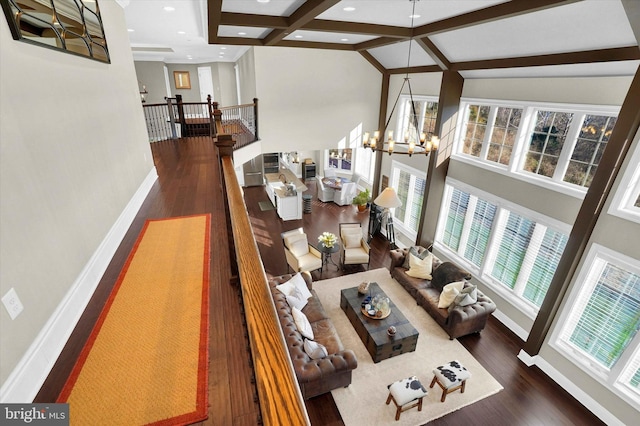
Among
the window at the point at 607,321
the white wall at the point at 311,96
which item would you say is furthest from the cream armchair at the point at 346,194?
the window at the point at 607,321

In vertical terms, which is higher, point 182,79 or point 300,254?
point 182,79

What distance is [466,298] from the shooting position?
17.8 feet

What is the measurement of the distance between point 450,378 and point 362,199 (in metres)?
7.44

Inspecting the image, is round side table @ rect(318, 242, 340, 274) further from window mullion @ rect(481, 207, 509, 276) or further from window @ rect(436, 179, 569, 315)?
window mullion @ rect(481, 207, 509, 276)

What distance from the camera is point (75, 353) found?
1.92 meters

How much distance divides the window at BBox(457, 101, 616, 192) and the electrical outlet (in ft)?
21.3

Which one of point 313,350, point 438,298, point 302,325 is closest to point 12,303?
point 313,350

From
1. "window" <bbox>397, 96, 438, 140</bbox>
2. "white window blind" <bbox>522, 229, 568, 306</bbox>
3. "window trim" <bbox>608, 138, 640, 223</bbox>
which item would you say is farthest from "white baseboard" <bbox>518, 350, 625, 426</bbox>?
"window" <bbox>397, 96, 438, 140</bbox>

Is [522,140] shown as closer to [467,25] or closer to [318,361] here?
[467,25]

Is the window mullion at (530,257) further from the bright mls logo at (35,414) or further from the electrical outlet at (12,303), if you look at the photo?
the electrical outlet at (12,303)

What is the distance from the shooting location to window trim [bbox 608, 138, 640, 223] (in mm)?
3740

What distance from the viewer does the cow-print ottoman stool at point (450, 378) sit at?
14.2 ft

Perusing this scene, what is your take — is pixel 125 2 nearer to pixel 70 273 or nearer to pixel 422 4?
pixel 70 273

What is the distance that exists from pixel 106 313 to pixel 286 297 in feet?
10.6
